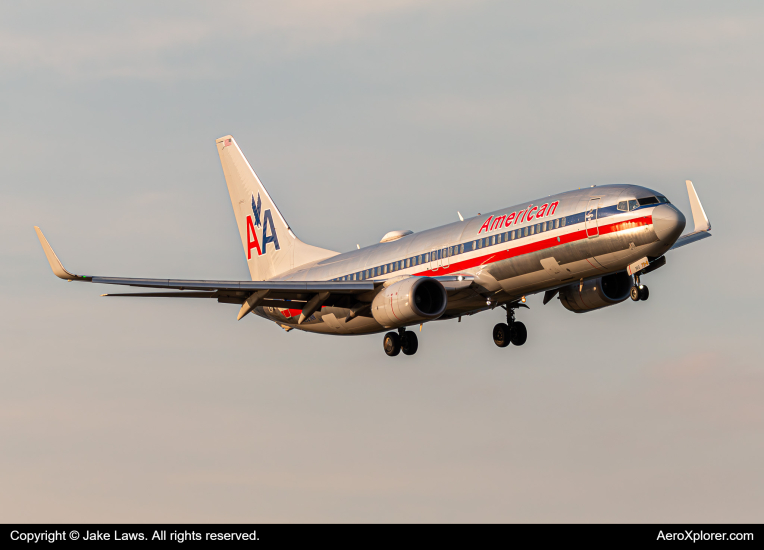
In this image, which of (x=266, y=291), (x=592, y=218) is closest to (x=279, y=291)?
(x=266, y=291)

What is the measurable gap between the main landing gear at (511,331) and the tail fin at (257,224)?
14237mm

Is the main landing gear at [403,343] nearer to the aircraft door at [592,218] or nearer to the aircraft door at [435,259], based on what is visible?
the aircraft door at [435,259]

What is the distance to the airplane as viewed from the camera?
137ft

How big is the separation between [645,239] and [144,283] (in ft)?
66.4

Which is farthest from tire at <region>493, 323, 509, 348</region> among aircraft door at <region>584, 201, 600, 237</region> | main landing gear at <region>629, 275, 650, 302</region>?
aircraft door at <region>584, 201, 600, 237</region>

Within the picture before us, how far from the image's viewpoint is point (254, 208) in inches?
2574

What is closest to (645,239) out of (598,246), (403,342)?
(598,246)

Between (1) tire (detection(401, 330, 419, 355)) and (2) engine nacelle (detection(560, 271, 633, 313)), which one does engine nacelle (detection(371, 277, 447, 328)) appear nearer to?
(1) tire (detection(401, 330, 419, 355))

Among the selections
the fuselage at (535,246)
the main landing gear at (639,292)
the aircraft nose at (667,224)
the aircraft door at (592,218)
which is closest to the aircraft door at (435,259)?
the fuselage at (535,246)

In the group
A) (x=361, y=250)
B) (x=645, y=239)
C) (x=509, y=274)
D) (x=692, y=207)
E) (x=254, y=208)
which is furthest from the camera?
(x=254, y=208)

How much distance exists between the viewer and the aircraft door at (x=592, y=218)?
137 ft

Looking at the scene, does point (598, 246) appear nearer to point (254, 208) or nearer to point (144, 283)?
point (144, 283)

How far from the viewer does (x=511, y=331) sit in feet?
168

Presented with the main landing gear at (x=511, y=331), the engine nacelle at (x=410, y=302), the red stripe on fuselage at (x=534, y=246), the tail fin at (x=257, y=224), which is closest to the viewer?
the red stripe on fuselage at (x=534, y=246)
